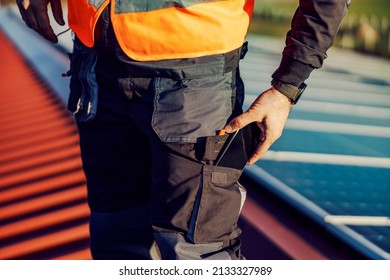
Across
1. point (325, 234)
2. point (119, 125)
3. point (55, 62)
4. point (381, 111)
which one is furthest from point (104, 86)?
point (55, 62)

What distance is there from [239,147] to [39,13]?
2.12 ft

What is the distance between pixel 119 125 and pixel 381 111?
313cm

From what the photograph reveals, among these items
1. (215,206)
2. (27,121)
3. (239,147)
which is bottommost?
(27,121)

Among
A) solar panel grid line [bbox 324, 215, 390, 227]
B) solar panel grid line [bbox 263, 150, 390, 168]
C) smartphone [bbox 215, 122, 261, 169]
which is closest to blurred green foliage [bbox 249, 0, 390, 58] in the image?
solar panel grid line [bbox 263, 150, 390, 168]

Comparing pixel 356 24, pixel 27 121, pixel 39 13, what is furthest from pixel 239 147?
pixel 356 24

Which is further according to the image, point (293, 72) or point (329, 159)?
point (329, 159)

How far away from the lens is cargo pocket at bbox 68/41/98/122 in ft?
4.19

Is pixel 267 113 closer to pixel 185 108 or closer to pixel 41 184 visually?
pixel 185 108

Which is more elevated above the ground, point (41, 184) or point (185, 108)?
point (185, 108)

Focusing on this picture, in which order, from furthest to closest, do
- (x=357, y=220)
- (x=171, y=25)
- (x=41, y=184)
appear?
(x=41, y=184), (x=357, y=220), (x=171, y=25)

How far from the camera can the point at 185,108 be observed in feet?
3.63

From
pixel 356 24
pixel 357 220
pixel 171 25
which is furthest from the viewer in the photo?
pixel 356 24
